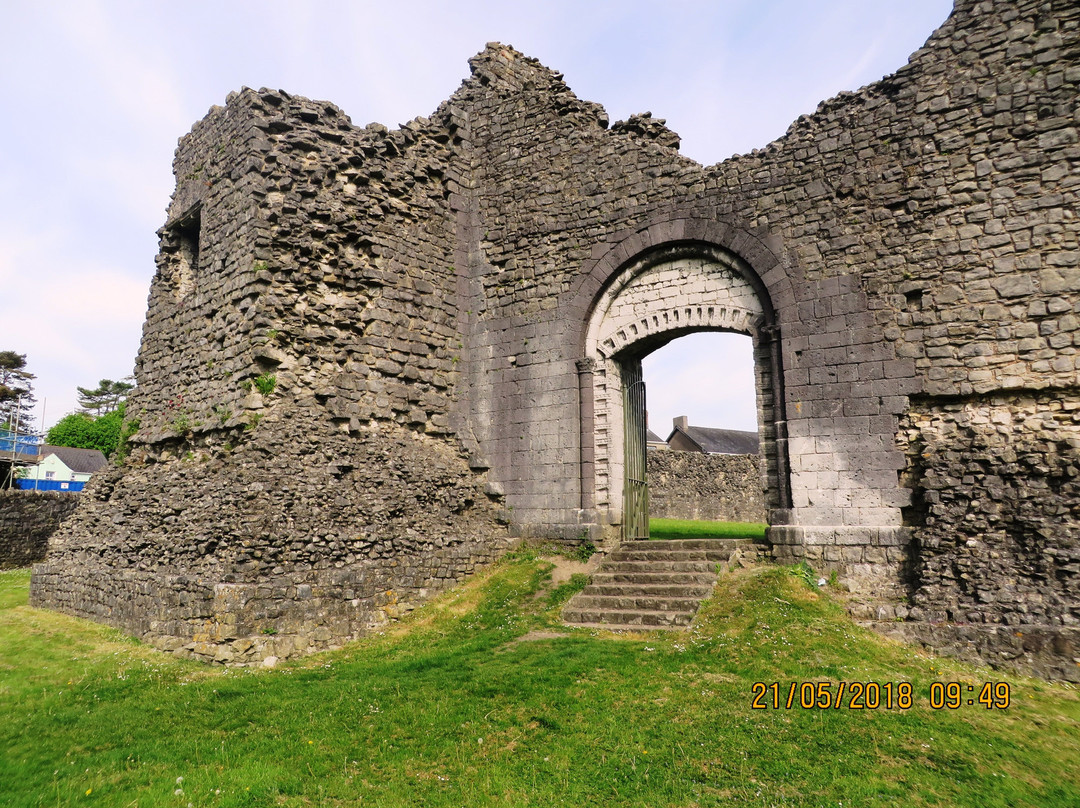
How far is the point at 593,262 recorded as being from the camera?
38.9ft

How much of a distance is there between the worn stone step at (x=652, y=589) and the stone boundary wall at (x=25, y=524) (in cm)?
1396

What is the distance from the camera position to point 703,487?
26.5m

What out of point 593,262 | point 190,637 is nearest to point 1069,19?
point 593,262

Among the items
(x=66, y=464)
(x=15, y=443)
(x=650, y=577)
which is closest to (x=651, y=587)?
(x=650, y=577)

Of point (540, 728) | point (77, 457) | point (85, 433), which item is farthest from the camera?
point (85, 433)

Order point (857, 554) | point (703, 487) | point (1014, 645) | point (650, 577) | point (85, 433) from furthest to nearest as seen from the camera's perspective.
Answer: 1. point (85, 433)
2. point (703, 487)
3. point (650, 577)
4. point (857, 554)
5. point (1014, 645)

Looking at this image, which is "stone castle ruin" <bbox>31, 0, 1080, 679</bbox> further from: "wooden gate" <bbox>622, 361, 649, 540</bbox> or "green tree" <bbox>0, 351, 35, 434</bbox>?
"green tree" <bbox>0, 351, 35, 434</bbox>

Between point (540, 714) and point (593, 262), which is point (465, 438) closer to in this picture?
point (593, 262)

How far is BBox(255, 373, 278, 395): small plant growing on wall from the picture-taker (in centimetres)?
998

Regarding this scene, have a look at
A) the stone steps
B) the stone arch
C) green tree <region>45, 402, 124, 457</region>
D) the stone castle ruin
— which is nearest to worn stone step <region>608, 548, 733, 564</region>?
the stone steps

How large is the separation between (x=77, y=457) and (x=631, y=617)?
4700cm

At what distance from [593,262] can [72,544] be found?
9.47 metres

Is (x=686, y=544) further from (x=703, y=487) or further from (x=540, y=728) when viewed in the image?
(x=703, y=487)

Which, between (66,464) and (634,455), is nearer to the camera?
(634,455)
